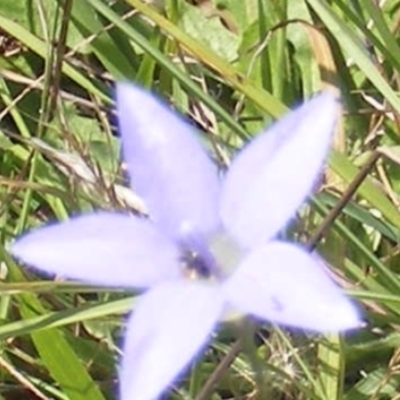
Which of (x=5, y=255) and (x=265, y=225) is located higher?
(x=265, y=225)

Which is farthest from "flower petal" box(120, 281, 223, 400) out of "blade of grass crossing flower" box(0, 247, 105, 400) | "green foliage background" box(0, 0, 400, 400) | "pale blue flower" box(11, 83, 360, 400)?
"blade of grass crossing flower" box(0, 247, 105, 400)

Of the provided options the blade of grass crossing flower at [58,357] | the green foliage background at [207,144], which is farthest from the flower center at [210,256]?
the blade of grass crossing flower at [58,357]

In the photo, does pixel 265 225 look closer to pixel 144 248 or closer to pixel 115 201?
pixel 144 248

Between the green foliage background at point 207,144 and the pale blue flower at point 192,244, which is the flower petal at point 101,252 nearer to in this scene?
the pale blue flower at point 192,244

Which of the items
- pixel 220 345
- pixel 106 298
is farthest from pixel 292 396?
pixel 106 298

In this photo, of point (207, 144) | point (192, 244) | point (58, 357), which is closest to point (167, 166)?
point (192, 244)

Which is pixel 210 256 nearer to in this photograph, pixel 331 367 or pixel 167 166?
pixel 167 166
